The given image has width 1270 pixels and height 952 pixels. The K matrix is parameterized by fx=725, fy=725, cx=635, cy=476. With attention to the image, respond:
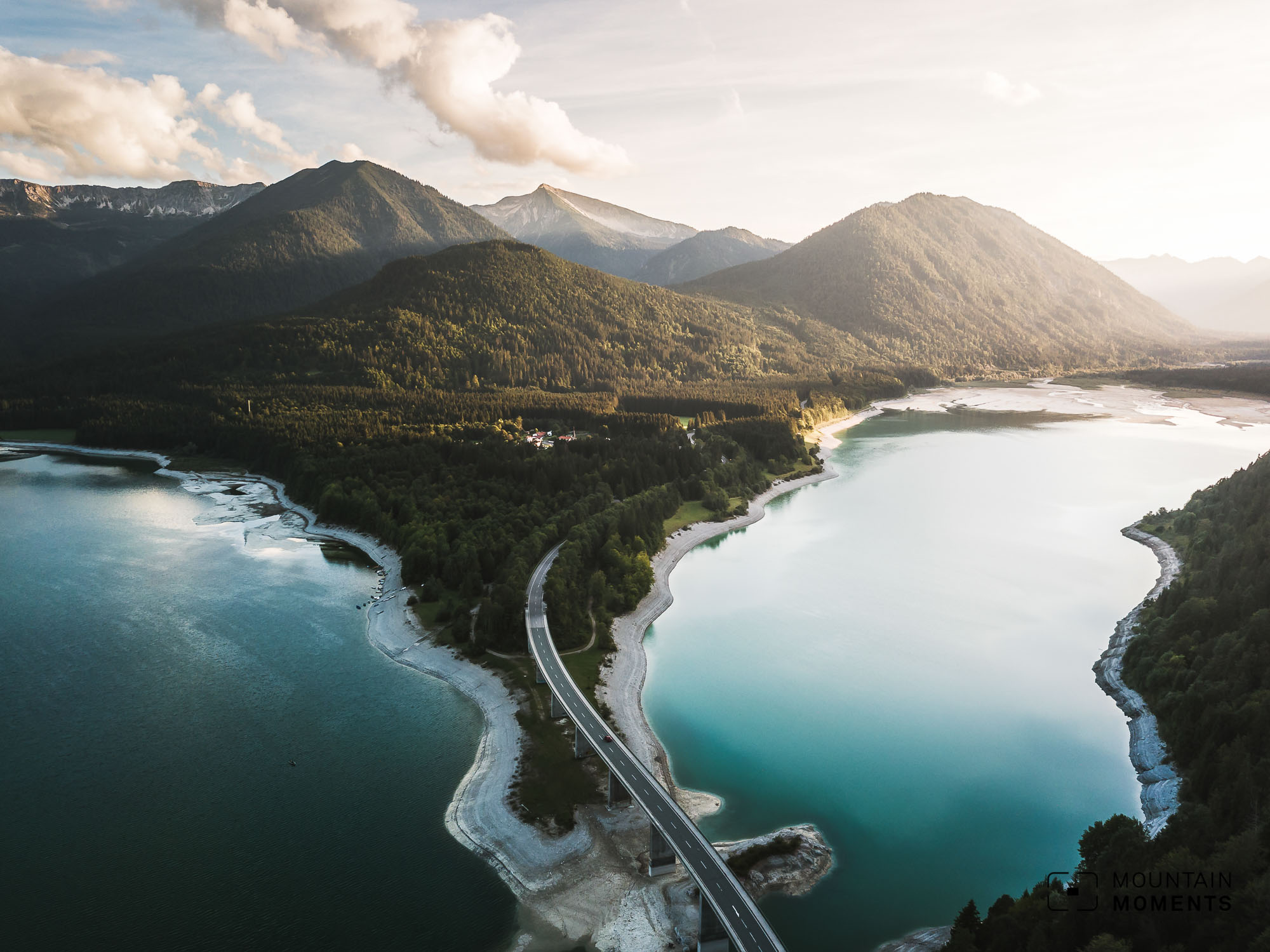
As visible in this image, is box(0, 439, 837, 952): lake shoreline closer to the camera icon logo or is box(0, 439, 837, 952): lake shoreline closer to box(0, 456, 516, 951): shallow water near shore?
box(0, 456, 516, 951): shallow water near shore

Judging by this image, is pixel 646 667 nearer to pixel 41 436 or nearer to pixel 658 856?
pixel 658 856

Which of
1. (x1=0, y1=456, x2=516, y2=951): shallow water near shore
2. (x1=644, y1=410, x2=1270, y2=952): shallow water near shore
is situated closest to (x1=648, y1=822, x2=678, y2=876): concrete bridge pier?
(x1=644, y1=410, x2=1270, y2=952): shallow water near shore

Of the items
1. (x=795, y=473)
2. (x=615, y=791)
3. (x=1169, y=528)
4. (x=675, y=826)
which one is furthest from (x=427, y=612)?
(x=1169, y=528)

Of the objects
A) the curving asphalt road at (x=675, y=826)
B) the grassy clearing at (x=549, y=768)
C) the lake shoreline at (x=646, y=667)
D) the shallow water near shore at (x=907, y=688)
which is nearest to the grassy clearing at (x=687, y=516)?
the lake shoreline at (x=646, y=667)

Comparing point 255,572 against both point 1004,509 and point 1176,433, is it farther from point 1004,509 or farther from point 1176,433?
point 1176,433

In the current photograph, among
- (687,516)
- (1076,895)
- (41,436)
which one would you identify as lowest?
(1076,895)

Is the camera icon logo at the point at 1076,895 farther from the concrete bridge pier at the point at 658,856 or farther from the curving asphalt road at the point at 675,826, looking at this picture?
the concrete bridge pier at the point at 658,856

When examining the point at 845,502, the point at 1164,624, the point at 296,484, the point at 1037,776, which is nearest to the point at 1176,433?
the point at 845,502

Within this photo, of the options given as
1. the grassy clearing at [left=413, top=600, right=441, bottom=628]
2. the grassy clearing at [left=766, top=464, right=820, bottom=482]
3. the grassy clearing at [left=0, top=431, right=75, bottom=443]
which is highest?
the grassy clearing at [left=0, top=431, right=75, bottom=443]
